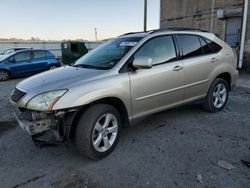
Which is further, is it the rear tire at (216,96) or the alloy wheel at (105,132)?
the rear tire at (216,96)

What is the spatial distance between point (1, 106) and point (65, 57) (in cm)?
945

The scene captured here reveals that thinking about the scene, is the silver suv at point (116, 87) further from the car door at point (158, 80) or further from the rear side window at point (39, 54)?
the rear side window at point (39, 54)

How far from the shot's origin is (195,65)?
3939 mm

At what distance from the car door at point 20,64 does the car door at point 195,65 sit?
8.91 meters

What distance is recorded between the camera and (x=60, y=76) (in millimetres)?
3059

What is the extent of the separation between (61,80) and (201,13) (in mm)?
13222

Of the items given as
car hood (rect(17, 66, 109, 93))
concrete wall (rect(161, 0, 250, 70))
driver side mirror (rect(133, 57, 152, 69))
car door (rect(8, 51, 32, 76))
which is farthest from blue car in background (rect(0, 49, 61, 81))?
concrete wall (rect(161, 0, 250, 70))

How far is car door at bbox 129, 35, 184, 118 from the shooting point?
10.5 ft

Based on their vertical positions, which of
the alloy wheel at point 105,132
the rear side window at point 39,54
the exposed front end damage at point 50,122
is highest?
the rear side window at point 39,54

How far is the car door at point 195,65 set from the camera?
3859mm

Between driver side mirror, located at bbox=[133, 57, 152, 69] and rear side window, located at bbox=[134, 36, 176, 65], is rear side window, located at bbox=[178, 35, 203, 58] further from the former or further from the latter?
driver side mirror, located at bbox=[133, 57, 152, 69]

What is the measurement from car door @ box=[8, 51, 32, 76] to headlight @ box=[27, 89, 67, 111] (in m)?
8.78

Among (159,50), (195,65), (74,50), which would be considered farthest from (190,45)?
(74,50)

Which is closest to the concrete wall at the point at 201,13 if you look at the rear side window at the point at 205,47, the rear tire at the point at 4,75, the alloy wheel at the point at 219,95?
the alloy wheel at the point at 219,95
